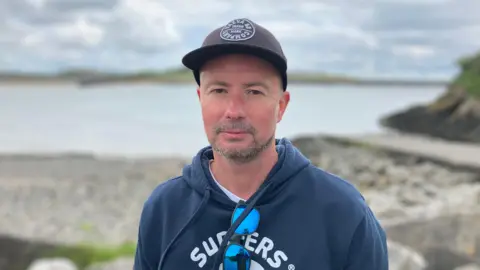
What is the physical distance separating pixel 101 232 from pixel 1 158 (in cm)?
1189

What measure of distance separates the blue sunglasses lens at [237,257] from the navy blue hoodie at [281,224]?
2 cm

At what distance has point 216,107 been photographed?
184 cm

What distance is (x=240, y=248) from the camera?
5.91 ft

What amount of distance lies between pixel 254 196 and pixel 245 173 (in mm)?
76

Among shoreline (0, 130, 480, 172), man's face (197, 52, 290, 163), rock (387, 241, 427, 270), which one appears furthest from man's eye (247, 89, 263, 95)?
shoreline (0, 130, 480, 172)

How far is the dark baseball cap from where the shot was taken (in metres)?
1.78

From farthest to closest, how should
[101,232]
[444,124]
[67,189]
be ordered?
[444,124] → [67,189] → [101,232]

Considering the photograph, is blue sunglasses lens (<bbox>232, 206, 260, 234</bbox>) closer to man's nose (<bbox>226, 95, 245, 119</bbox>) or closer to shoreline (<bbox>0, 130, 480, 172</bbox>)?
man's nose (<bbox>226, 95, 245, 119</bbox>)

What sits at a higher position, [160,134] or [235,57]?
[160,134]

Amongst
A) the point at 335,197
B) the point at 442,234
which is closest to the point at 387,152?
the point at 442,234

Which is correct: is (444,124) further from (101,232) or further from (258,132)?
(258,132)

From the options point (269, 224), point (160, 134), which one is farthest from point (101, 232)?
point (160, 134)

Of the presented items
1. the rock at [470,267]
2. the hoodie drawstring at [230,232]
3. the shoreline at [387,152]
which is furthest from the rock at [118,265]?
the shoreline at [387,152]

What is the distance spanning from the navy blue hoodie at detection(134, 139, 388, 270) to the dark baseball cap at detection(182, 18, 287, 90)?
12.3 inches
